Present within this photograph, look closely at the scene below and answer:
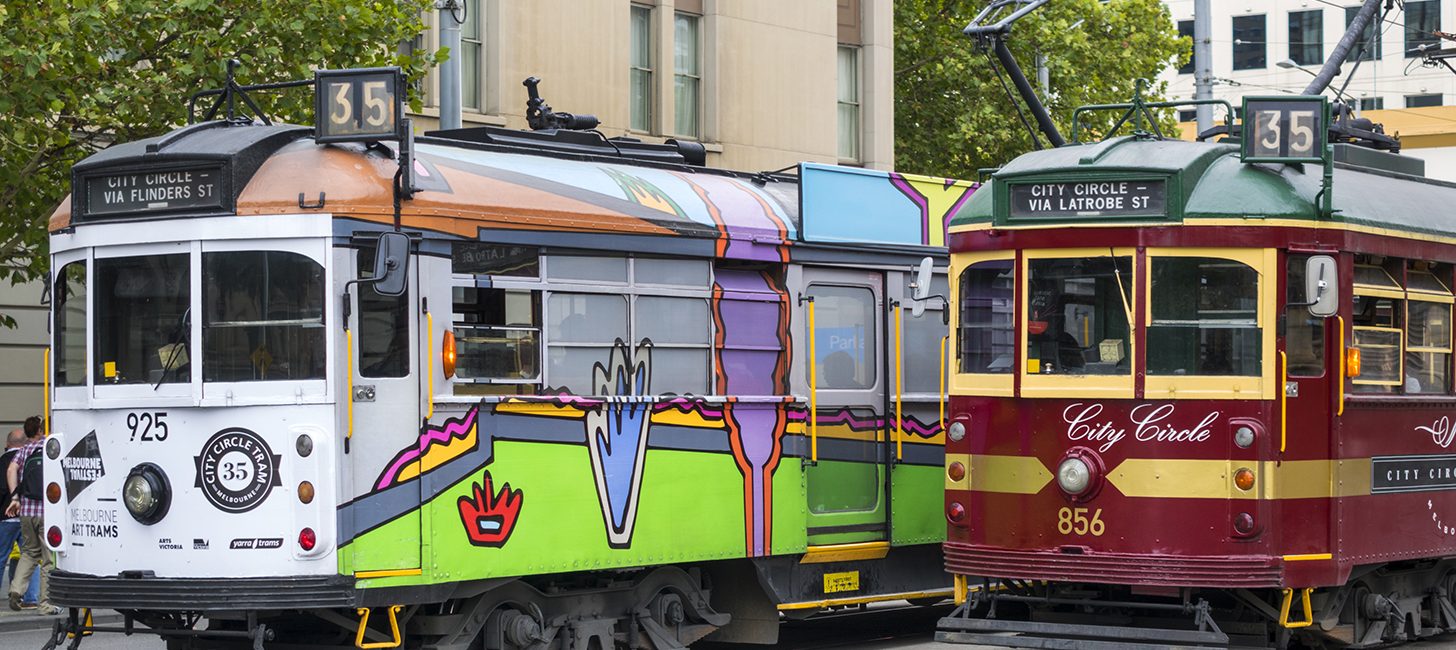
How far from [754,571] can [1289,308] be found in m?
3.75

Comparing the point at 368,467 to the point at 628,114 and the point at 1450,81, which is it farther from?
the point at 1450,81

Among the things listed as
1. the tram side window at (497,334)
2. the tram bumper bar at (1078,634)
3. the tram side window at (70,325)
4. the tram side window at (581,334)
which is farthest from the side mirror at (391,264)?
the tram bumper bar at (1078,634)

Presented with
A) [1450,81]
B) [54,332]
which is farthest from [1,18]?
[1450,81]

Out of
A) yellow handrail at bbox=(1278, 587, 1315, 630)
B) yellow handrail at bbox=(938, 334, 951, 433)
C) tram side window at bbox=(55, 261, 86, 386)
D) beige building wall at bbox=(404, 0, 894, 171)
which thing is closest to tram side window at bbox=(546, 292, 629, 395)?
tram side window at bbox=(55, 261, 86, 386)

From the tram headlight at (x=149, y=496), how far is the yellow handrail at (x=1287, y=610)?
6.38 meters

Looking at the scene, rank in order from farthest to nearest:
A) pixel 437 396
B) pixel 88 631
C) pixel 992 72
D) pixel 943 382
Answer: pixel 992 72 < pixel 943 382 < pixel 88 631 < pixel 437 396

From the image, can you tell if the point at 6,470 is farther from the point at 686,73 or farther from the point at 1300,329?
the point at 686,73

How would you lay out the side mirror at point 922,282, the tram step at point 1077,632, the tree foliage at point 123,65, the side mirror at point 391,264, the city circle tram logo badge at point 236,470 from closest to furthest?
1. the side mirror at point 391,264
2. the city circle tram logo badge at point 236,470
3. the tram step at point 1077,632
4. the side mirror at point 922,282
5. the tree foliage at point 123,65

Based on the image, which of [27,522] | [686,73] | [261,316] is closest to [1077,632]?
[261,316]

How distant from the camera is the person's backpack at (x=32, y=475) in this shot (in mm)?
17375

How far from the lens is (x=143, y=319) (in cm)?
1138

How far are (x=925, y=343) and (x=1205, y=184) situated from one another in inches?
114

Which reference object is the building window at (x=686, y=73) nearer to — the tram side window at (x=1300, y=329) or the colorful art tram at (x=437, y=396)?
the colorful art tram at (x=437, y=396)

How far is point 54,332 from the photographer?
39.3 ft
